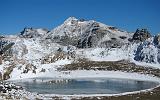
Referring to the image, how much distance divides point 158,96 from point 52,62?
109 meters

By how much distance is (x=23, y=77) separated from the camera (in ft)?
419

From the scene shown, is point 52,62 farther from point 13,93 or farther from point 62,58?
point 13,93

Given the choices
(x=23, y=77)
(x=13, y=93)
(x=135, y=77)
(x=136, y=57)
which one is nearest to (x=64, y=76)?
(x=23, y=77)

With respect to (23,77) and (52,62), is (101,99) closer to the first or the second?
(23,77)

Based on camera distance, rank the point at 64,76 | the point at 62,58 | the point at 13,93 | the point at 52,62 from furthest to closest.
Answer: the point at 62,58 < the point at 52,62 < the point at 64,76 < the point at 13,93

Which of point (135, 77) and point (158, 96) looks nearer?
point (158, 96)

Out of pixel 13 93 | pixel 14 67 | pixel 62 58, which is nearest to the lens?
pixel 13 93

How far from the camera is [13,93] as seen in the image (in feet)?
190

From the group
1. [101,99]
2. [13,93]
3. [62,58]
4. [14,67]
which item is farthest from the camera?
[62,58]

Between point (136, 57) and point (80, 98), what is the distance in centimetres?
13311

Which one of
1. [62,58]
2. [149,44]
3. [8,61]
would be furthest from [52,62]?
[149,44]

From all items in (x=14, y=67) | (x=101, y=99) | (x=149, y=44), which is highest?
(x=149, y=44)

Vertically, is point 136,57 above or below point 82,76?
above

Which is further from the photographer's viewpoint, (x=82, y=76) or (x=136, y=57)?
(x=136, y=57)
